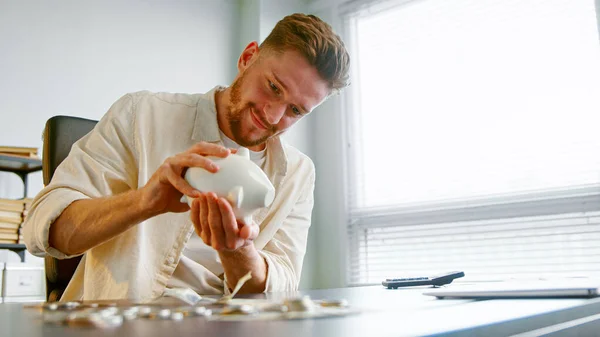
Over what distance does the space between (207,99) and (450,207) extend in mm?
1925

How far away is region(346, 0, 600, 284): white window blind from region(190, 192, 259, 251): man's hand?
89.1 inches

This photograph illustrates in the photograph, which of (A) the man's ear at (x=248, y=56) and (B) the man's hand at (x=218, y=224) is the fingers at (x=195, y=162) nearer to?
(B) the man's hand at (x=218, y=224)

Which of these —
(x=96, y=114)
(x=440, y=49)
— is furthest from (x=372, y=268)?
(x=96, y=114)

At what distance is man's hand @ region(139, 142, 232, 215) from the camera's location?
67 centimetres

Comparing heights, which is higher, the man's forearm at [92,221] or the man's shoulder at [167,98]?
the man's shoulder at [167,98]

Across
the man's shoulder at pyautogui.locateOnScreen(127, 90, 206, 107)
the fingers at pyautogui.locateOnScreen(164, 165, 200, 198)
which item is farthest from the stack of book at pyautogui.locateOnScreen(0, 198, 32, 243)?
the fingers at pyautogui.locateOnScreen(164, 165, 200, 198)

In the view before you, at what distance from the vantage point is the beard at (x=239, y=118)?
4.32 feet

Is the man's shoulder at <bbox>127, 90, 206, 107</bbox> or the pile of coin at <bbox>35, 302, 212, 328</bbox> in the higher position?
the man's shoulder at <bbox>127, 90, 206, 107</bbox>

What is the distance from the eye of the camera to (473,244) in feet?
9.55

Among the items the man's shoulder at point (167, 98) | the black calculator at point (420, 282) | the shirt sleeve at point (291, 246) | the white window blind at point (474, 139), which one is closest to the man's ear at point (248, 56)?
the man's shoulder at point (167, 98)

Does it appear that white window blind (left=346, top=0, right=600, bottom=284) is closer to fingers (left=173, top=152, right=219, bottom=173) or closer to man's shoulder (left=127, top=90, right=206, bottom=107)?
man's shoulder (left=127, top=90, right=206, bottom=107)

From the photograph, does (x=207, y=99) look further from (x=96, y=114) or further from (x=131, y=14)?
(x=131, y=14)

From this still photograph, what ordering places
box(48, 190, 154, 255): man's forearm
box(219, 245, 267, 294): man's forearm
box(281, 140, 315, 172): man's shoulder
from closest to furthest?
box(48, 190, 154, 255): man's forearm
box(219, 245, 267, 294): man's forearm
box(281, 140, 315, 172): man's shoulder

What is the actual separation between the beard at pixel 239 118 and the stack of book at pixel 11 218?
1.38 meters
